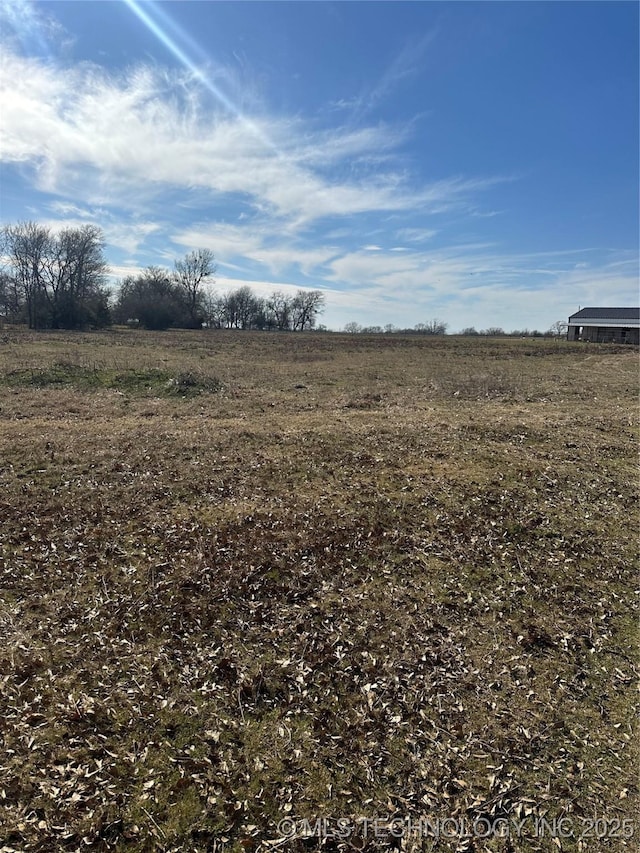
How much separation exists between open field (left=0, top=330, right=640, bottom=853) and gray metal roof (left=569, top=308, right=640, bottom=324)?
199ft

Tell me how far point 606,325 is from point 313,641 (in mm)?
68642

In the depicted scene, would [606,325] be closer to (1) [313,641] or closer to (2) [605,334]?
(2) [605,334]

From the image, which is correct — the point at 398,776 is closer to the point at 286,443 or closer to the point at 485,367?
the point at 286,443

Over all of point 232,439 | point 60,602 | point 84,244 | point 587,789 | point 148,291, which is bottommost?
point 587,789

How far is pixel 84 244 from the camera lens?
6494cm

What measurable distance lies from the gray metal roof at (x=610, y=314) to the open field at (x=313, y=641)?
60.6m

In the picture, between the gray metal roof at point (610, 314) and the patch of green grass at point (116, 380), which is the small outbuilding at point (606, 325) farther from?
the patch of green grass at point (116, 380)

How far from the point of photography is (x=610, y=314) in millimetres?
60969

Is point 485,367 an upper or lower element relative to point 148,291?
lower

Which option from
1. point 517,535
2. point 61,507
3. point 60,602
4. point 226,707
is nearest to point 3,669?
point 60,602

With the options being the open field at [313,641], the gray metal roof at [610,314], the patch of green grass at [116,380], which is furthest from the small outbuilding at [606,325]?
the open field at [313,641]

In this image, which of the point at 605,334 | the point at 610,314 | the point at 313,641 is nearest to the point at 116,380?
the point at 313,641

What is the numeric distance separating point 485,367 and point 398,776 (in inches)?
1007

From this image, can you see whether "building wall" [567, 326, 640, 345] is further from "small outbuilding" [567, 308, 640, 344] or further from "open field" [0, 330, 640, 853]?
"open field" [0, 330, 640, 853]
